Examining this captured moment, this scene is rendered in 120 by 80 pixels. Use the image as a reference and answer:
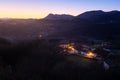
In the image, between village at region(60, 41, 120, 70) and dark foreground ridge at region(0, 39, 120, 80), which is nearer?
dark foreground ridge at region(0, 39, 120, 80)

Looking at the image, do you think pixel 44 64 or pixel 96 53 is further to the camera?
pixel 96 53

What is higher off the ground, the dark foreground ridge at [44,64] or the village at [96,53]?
the dark foreground ridge at [44,64]

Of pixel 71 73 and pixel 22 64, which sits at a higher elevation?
pixel 22 64

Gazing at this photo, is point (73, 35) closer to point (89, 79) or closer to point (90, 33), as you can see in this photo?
point (90, 33)

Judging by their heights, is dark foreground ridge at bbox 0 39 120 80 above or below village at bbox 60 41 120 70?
above

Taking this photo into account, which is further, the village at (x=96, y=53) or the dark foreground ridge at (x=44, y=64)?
the village at (x=96, y=53)

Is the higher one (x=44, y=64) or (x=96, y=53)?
(x=44, y=64)

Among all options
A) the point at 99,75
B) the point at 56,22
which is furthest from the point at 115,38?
the point at 99,75

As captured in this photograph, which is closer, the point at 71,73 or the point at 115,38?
the point at 71,73

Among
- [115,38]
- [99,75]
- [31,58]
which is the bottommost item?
[115,38]

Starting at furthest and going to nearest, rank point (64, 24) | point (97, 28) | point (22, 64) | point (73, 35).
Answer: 1. point (64, 24)
2. point (97, 28)
3. point (73, 35)
4. point (22, 64)

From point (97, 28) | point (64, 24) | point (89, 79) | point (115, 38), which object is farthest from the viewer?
point (64, 24)
